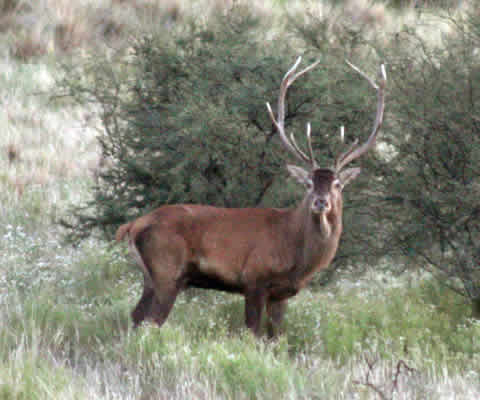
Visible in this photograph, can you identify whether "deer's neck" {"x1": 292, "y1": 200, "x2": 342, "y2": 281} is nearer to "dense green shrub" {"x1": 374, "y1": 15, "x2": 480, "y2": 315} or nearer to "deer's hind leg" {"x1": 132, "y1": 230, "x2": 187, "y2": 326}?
"deer's hind leg" {"x1": 132, "y1": 230, "x2": 187, "y2": 326}

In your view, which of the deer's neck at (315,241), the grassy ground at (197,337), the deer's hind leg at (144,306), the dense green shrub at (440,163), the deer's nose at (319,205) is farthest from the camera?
the dense green shrub at (440,163)

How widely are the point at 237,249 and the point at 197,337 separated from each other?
2.68 feet

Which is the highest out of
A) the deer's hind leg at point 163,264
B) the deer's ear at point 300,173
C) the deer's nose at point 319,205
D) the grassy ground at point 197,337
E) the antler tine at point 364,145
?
the antler tine at point 364,145

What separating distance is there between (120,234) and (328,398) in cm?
251

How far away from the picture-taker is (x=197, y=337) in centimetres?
716

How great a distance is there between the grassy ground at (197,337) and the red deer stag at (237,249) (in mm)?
340

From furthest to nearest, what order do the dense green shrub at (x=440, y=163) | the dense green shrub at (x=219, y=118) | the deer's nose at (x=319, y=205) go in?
the dense green shrub at (x=219, y=118) < the dense green shrub at (x=440, y=163) < the deer's nose at (x=319, y=205)

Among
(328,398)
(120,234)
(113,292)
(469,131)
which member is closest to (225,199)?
(113,292)

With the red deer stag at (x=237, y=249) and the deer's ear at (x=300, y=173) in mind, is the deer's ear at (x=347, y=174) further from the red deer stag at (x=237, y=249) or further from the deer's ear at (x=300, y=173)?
the deer's ear at (x=300, y=173)

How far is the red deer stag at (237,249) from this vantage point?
22.9 feet

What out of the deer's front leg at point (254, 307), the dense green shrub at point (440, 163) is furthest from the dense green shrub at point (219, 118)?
the deer's front leg at point (254, 307)

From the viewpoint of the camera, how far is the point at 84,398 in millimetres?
5141

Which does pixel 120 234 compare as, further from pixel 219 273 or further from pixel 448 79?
pixel 448 79

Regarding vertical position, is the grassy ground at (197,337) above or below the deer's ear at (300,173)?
below
